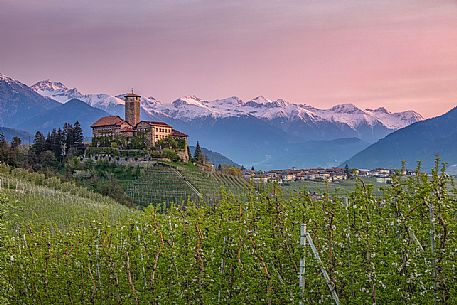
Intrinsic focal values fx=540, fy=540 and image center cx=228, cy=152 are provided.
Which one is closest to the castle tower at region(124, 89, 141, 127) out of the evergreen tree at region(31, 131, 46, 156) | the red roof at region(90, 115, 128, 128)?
the red roof at region(90, 115, 128, 128)

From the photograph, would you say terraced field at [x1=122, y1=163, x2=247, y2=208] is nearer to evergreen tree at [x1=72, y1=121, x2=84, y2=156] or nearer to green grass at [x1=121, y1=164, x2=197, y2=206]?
green grass at [x1=121, y1=164, x2=197, y2=206]

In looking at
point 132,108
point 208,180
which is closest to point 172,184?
point 208,180

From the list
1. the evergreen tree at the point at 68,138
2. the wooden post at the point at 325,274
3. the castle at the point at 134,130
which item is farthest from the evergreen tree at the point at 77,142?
the wooden post at the point at 325,274

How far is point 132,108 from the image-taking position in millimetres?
126188

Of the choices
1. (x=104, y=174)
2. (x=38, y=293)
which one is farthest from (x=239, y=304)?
(x=104, y=174)

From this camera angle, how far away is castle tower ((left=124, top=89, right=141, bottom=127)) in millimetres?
125750

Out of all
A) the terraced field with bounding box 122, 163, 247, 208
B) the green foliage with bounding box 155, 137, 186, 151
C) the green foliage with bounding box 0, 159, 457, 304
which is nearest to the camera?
the green foliage with bounding box 0, 159, 457, 304

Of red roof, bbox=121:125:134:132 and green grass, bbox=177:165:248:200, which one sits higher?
red roof, bbox=121:125:134:132

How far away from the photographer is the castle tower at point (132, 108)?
126 metres

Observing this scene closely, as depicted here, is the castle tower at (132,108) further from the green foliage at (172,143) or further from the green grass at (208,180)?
the green grass at (208,180)

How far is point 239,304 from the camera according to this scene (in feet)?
30.8

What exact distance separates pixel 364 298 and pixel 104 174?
79.2m

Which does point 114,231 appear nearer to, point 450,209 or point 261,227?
point 261,227

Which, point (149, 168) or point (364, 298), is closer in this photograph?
point (364, 298)
